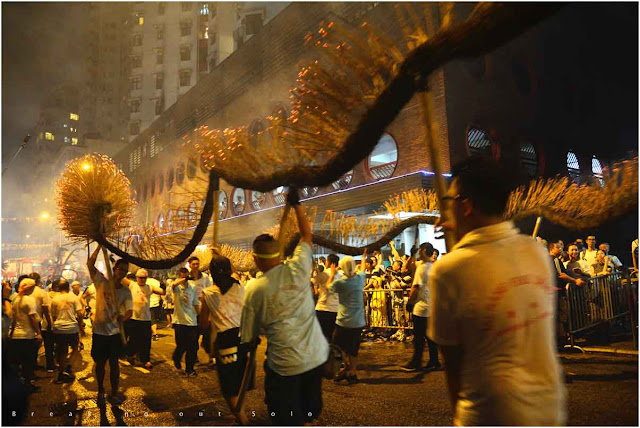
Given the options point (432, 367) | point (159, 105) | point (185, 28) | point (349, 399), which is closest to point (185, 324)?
point (349, 399)

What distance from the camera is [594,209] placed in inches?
110

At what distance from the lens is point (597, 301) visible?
8555mm

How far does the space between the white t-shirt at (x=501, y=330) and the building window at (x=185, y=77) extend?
48.7m

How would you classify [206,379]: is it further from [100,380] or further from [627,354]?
[627,354]

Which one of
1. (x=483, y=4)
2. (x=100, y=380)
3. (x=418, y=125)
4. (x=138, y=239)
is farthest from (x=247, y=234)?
(x=483, y=4)

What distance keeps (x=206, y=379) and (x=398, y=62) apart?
6.56 m

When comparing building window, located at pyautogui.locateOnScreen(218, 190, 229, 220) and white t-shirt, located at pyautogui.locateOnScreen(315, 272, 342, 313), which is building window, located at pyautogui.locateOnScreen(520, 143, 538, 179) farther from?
building window, located at pyautogui.locateOnScreen(218, 190, 229, 220)

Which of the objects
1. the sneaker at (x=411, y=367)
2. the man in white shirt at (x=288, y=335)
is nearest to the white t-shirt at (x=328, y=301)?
the sneaker at (x=411, y=367)

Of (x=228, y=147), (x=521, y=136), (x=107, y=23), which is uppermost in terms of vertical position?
(x=107, y=23)

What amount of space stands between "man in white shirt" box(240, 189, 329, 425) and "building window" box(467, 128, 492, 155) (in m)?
11.1

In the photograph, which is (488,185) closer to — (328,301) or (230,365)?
(230,365)

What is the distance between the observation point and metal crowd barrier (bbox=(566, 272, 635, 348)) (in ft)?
27.1

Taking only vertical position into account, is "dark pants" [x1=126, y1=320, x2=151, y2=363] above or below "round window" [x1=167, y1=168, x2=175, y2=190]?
below

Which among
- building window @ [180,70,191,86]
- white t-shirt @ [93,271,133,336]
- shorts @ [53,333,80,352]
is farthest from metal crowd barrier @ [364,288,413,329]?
building window @ [180,70,191,86]
